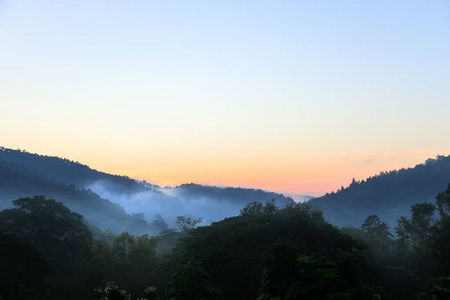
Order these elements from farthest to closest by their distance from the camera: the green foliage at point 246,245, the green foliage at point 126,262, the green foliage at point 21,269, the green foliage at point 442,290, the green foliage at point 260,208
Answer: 1. the green foliage at point 260,208
2. the green foliage at point 126,262
3. the green foliage at point 21,269
4. the green foliage at point 246,245
5. the green foliage at point 442,290

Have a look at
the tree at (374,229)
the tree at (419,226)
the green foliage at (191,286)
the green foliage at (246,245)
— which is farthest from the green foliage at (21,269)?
the tree at (374,229)

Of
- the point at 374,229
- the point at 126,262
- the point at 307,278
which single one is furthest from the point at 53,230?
the point at 374,229

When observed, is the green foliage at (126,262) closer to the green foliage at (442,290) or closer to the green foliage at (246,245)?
the green foliage at (246,245)

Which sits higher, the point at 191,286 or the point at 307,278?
the point at 307,278

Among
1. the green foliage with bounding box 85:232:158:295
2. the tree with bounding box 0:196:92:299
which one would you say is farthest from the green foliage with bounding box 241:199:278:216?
the tree with bounding box 0:196:92:299

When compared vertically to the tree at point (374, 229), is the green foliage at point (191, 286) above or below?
below

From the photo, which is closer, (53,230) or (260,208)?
(53,230)

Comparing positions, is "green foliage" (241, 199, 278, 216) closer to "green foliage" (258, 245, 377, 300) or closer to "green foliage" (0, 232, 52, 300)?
"green foliage" (0, 232, 52, 300)

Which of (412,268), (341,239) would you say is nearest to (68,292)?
(341,239)

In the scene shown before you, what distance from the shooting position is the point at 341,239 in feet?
195

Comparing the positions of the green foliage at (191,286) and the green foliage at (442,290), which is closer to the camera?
the green foliage at (442,290)

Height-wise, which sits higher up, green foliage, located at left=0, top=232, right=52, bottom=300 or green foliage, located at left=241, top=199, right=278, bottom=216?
green foliage, located at left=241, top=199, right=278, bottom=216

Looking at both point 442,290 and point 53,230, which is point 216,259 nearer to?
point 442,290

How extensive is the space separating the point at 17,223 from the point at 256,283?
147ft
